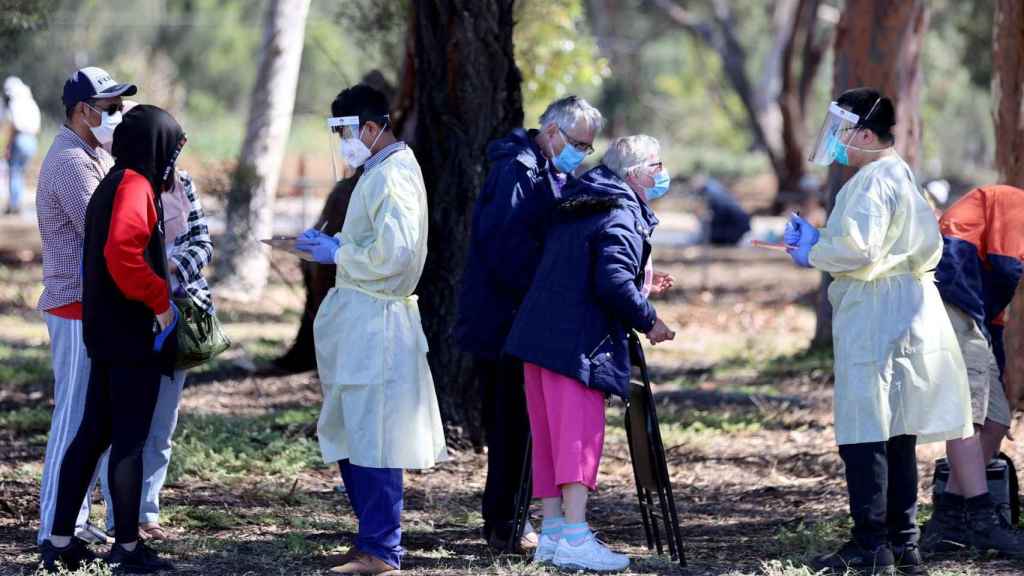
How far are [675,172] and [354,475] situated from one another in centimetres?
3313

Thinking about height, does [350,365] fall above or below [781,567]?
above

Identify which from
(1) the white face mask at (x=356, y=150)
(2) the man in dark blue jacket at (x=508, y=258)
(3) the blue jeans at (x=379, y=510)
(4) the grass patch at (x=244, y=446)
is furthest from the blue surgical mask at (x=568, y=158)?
(4) the grass patch at (x=244, y=446)

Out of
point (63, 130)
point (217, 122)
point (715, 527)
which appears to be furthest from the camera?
point (217, 122)

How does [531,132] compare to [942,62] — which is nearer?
[531,132]

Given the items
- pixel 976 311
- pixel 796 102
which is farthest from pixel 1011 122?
pixel 796 102

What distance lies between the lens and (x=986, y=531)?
6.21 meters

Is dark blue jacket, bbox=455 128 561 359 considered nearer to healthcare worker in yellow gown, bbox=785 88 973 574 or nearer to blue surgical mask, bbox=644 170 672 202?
blue surgical mask, bbox=644 170 672 202

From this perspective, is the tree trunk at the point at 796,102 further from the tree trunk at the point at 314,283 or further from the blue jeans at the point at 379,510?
the blue jeans at the point at 379,510

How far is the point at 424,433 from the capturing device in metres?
5.70

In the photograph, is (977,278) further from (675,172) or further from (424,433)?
(675,172)

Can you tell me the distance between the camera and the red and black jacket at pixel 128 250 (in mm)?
5406

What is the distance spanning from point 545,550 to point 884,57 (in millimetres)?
7326

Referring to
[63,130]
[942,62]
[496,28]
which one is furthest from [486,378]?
[942,62]

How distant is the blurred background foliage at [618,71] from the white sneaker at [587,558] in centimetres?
1171
